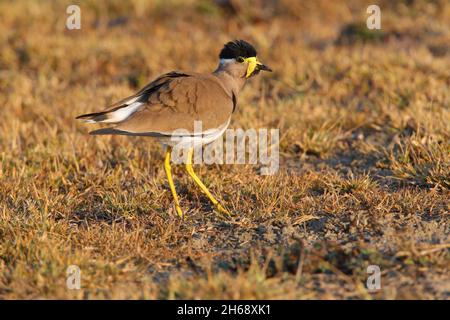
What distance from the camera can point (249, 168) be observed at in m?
5.83

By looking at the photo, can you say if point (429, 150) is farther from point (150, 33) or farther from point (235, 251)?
point (150, 33)

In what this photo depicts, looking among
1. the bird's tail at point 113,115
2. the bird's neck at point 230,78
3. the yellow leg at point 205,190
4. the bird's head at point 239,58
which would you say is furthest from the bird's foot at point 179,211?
the bird's head at point 239,58

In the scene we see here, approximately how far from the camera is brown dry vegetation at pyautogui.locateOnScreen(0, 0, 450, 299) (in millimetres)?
3939

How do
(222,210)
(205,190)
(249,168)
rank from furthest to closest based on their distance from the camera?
(249,168) < (205,190) < (222,210)

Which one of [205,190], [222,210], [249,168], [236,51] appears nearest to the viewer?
[222,210]

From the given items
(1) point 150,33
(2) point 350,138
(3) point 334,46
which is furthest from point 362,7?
(2) point 350,138

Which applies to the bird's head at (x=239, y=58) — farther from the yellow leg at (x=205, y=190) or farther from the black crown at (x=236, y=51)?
the yellow leg at (x=205, y=190)

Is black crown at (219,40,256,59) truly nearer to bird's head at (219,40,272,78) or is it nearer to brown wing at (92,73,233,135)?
bird's head at (219,40,272,78)

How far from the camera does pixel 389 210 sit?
4742 mm

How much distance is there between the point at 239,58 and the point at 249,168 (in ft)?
3.10

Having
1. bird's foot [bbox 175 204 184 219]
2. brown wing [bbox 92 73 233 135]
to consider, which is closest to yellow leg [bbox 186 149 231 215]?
bird's foot [bbox 175 204 184 219]

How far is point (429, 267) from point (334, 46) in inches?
236

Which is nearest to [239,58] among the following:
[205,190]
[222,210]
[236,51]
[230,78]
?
[236,51]

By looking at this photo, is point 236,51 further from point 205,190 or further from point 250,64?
point 205,190
